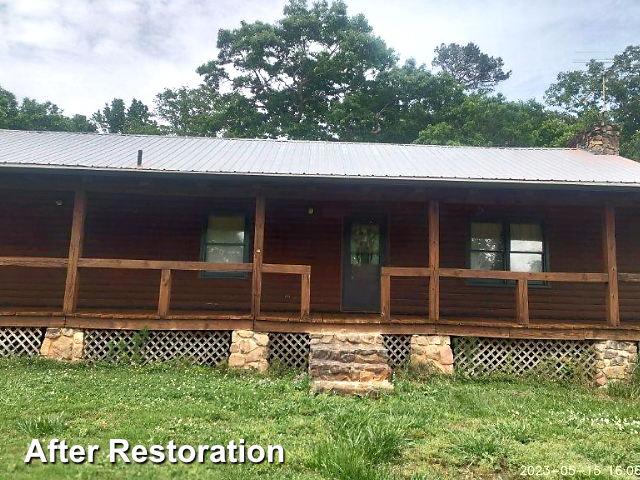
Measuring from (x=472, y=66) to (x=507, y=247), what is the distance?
3712 centimetres

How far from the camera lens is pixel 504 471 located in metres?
4.05

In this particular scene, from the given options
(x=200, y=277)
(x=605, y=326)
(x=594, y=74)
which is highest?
(x=594, y=74)

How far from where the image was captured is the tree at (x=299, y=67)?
92.0ft

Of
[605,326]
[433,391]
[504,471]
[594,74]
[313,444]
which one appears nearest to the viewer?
[504,471]

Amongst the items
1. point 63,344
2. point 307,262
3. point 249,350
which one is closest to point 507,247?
point 307,262

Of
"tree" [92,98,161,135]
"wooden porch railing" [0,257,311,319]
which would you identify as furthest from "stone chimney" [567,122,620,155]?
"tree" [92,98,161,135]

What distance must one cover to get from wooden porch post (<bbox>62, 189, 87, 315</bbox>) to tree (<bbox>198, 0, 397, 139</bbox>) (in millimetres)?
20445

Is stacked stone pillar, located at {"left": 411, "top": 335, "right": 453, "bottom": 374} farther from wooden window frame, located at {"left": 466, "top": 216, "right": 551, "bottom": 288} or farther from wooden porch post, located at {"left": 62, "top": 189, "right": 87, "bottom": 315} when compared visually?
wooden porch post, located at {"left": 62, "top": 189, "right": 87, "bottom": 315}

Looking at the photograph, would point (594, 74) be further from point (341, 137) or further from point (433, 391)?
point (433, 391)

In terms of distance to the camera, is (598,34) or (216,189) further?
(598,34)

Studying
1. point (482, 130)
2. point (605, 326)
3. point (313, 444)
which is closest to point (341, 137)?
point (482, 130)

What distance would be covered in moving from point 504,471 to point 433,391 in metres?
2.48

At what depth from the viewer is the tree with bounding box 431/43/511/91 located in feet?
133

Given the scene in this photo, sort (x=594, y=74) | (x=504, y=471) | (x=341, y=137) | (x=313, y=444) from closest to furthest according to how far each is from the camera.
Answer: (x=504, y=471) → (x=313, y=444) → (x=341, y=137) → (x=594, y=74)
